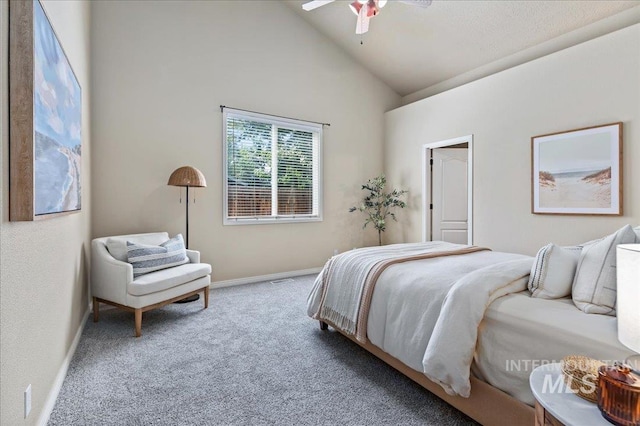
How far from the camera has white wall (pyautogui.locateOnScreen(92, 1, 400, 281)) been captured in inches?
140

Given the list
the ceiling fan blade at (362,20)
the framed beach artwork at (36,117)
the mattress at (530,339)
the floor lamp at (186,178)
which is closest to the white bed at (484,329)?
the mattress at (530,339)

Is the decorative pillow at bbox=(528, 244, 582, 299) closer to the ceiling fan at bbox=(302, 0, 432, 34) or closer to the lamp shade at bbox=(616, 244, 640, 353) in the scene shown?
the lamp shade at bbox=(616, 244, 640, 353)

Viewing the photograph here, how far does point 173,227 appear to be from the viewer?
3936 mm

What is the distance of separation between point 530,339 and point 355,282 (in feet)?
3.79

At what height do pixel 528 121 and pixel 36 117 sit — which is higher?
pixel 528 121

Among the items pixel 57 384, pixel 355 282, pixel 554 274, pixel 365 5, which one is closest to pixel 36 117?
pixel 57 384

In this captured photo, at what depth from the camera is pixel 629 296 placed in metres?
0.79

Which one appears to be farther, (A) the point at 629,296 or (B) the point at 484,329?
(B) the point at 484,329

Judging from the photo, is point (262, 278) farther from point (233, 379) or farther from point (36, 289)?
point (36, 289)

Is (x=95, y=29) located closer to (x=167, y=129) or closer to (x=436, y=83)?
(x=167, y=129)

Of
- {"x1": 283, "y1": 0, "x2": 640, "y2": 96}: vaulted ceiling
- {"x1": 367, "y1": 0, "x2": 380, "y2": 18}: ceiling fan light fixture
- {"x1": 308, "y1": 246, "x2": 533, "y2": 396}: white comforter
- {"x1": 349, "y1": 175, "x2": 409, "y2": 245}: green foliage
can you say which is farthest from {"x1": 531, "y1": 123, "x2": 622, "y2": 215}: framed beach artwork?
{"x1": 367, "y1": 0, "x2": 380, "y2": 18}: ceiling fan light fixture

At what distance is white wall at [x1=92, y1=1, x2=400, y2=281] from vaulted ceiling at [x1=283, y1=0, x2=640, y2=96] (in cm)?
46

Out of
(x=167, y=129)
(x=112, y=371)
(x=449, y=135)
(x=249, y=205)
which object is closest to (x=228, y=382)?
(x=112, y=371)

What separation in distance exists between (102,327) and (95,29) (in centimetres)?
320
